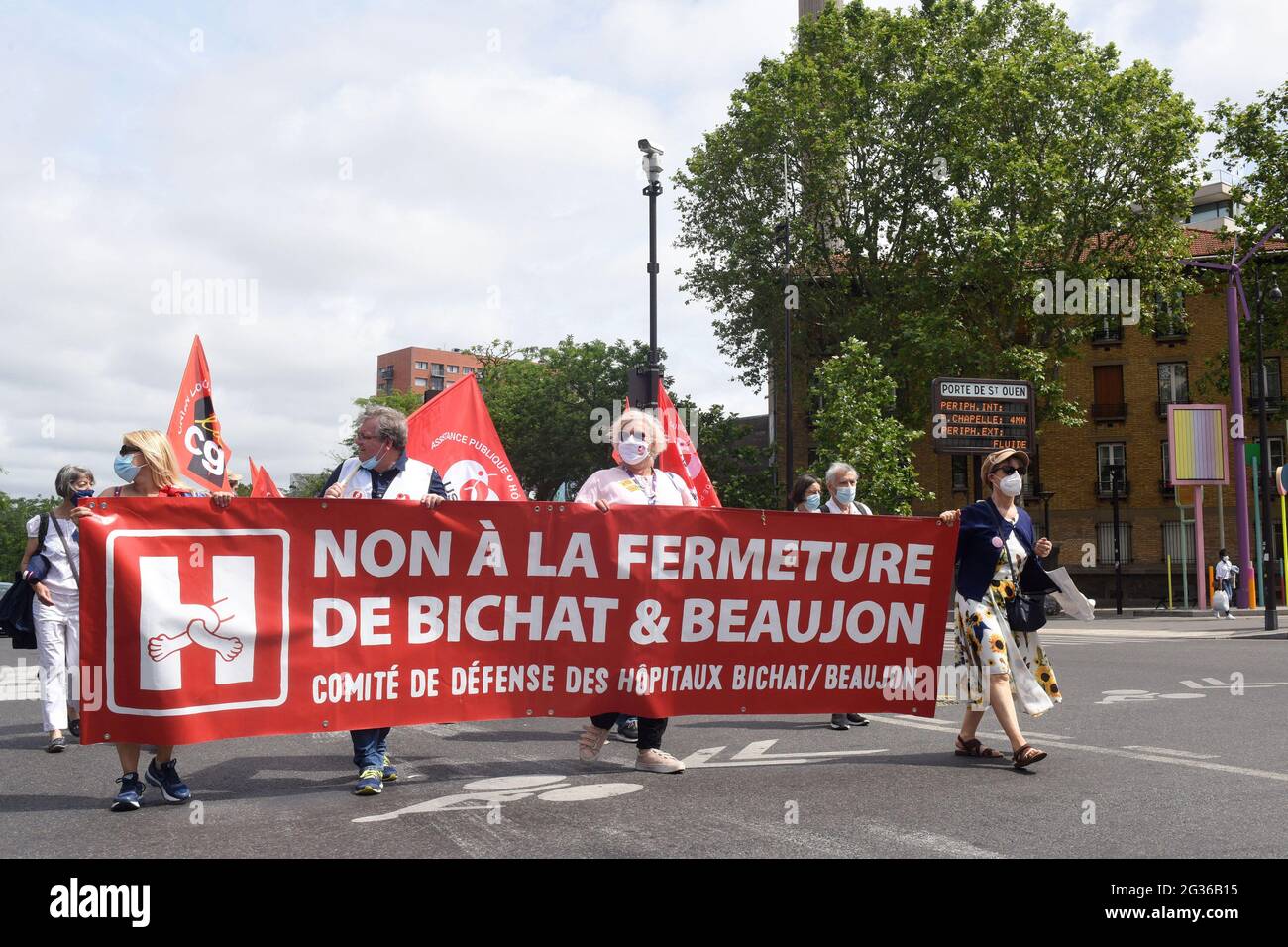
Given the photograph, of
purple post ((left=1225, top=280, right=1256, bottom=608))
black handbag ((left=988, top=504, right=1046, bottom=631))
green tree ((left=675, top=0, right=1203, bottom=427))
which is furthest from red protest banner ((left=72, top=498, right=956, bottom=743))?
green tree ((left=675, top=0, right=1203, bottom=427))

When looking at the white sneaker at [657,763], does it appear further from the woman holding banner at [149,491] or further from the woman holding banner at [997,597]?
the woman holding banner at [149,491]

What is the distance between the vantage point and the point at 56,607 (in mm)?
8195

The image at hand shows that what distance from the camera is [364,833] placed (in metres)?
5.01

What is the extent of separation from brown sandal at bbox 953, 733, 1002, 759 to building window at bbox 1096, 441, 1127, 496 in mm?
44486

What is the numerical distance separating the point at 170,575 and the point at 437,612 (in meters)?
1.33

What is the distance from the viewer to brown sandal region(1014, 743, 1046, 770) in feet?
21.3

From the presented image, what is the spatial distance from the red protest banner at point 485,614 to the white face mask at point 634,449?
0.97ft

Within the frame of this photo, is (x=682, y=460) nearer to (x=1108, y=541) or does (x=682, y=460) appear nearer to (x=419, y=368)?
(x=1108, y=541)

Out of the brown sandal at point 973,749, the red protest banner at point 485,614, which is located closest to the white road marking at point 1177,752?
the brown sandal at point 973,749

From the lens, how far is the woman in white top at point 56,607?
313 inches

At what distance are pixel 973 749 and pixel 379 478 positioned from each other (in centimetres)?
382

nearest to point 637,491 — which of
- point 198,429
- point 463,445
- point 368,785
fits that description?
point 368,785

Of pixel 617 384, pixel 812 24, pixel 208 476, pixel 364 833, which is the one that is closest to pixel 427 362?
pixel 617 384
